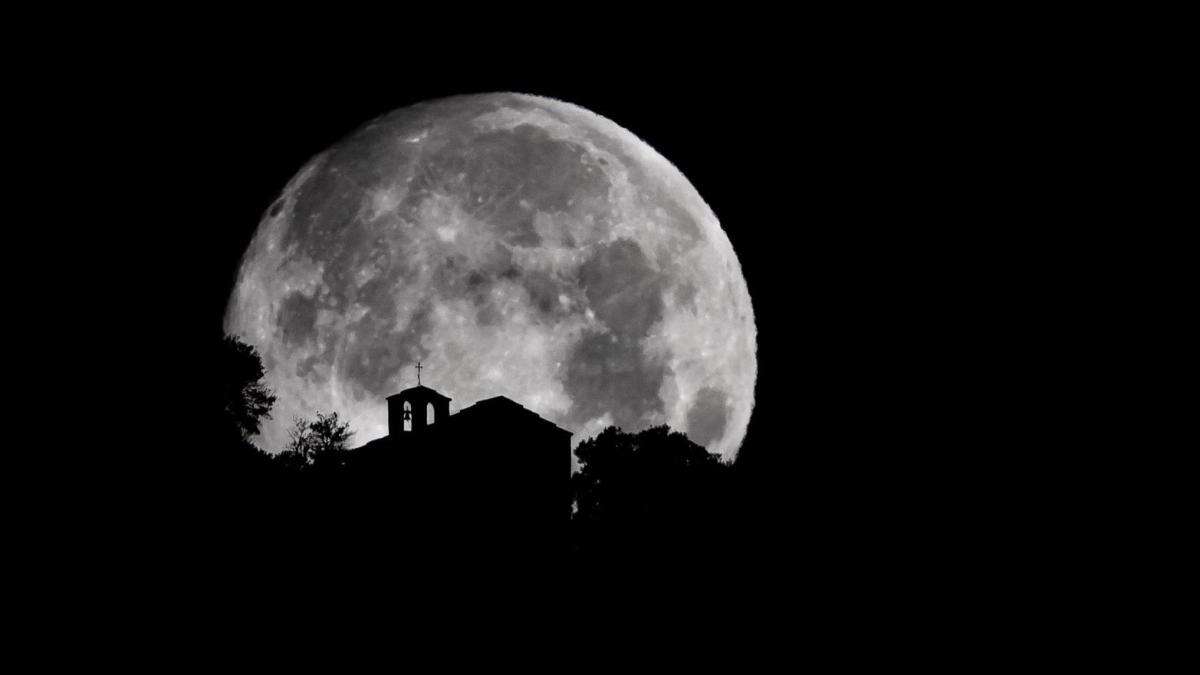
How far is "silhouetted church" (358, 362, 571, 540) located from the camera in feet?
136

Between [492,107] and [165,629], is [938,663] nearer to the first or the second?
[165,629]

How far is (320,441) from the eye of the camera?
1596 inches

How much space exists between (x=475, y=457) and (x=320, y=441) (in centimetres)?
466

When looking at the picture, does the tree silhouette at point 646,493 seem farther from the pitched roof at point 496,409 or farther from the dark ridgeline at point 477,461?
the pitched roof at point 496,409

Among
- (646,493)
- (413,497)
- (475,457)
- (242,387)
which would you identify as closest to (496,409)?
(475,457)

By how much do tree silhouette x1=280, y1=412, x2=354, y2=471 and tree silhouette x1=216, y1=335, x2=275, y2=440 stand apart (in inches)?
127

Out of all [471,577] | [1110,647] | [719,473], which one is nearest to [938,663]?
[1110,647]

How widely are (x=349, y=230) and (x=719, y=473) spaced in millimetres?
15076

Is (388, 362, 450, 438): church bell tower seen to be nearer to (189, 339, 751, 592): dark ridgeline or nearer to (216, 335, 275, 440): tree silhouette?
(189, 339, 751, 592): dark ridgeline

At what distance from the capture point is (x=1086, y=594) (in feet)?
96.5

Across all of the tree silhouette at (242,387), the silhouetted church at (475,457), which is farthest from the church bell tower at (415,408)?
the tree silhouette at (242,387)

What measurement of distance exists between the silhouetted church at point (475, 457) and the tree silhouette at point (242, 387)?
845 centimetres

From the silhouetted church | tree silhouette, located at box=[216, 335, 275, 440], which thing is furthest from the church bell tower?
tree silhouette, located at box=[216, 335, 275, 440]

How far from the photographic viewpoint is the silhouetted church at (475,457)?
4159 centimetres
